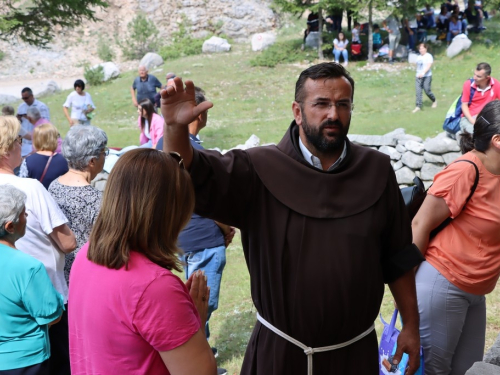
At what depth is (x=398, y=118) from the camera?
15.5 meters

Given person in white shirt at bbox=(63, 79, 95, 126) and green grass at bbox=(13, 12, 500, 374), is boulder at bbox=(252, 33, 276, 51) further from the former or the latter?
person in white shirt at bbox=(63, 79, 95, 126)

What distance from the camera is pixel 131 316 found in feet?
6.65

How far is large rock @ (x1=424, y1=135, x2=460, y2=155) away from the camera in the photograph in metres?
9.59

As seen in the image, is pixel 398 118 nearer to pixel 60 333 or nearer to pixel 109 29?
pixel 60 333

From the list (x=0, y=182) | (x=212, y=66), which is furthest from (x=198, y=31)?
(x=0, y=182)

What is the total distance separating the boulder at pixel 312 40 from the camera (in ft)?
82.4

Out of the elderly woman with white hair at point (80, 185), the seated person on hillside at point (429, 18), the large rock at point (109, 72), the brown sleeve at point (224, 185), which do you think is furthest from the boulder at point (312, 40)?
the brown sleeve at point (224, 185)

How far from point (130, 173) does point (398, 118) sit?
555 inches

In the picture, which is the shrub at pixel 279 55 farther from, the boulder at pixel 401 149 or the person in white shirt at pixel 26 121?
the boulder at pixel 401 149

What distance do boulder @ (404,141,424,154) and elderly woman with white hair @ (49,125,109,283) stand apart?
6736 mm

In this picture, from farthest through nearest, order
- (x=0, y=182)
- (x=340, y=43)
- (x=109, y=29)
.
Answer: (x=109, y=29)
(x=340, y=43)
(x=0, y=182)

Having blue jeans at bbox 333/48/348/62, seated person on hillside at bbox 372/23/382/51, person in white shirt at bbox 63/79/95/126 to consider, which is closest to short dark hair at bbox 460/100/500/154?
person in white shirt at bbox 63/79/95/126

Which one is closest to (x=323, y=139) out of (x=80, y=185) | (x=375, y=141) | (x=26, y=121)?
(x=80, y=185)

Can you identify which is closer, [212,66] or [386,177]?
[386,177]
